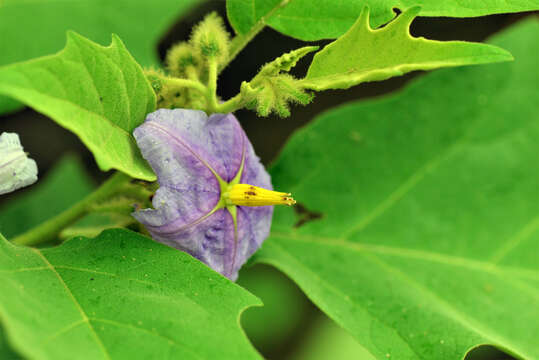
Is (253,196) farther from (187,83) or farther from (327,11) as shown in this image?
(327,11)

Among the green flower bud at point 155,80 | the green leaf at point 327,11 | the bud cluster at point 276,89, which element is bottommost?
the bud cluster at point 276,89

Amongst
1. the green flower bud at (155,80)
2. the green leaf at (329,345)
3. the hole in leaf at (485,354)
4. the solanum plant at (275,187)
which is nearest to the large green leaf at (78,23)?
the solanum plant at (275,187)

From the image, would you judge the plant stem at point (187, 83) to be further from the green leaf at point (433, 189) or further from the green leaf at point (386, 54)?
the green leaf at point (433, 189)

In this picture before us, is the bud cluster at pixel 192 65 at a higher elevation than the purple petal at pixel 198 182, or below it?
higher

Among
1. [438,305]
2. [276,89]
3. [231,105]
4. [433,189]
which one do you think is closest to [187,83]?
[231,105]

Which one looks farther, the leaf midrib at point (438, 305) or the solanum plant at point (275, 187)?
the leaf midrib at point (438, 305)

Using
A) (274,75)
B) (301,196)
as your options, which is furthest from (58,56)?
(301,196)

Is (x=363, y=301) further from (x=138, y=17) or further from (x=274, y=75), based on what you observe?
(x=138, y=17)
